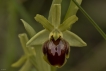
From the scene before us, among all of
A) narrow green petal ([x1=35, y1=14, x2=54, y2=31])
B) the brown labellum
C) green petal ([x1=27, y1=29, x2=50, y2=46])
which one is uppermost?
narrow green petal ([x1=35, y1=14, x2=54, y2=31])

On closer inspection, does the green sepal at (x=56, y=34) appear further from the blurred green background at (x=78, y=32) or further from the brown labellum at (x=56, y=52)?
the blurred green background at (x=78, y=32)

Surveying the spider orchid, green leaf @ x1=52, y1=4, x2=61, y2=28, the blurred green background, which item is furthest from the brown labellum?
the blurred green background

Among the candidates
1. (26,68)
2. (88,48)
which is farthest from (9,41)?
(88,48)

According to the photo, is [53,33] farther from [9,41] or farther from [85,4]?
[85,4]

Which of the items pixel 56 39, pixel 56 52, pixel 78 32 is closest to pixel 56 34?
pixel 56 39

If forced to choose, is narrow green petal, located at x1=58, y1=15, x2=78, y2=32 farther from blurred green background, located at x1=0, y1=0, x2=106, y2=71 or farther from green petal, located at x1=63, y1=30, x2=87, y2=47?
blurred green background, located at x1=0, y1=0, x2=106, y2=71

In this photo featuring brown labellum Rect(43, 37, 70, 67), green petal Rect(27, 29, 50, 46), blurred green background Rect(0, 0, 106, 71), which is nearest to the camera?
brown labellum Rect(43, 37, 70, 67)

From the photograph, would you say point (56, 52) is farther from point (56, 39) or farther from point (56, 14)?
→ point (56, 14)

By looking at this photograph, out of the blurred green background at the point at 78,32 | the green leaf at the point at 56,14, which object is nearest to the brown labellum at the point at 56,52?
the green leaf at the point at 56,14
